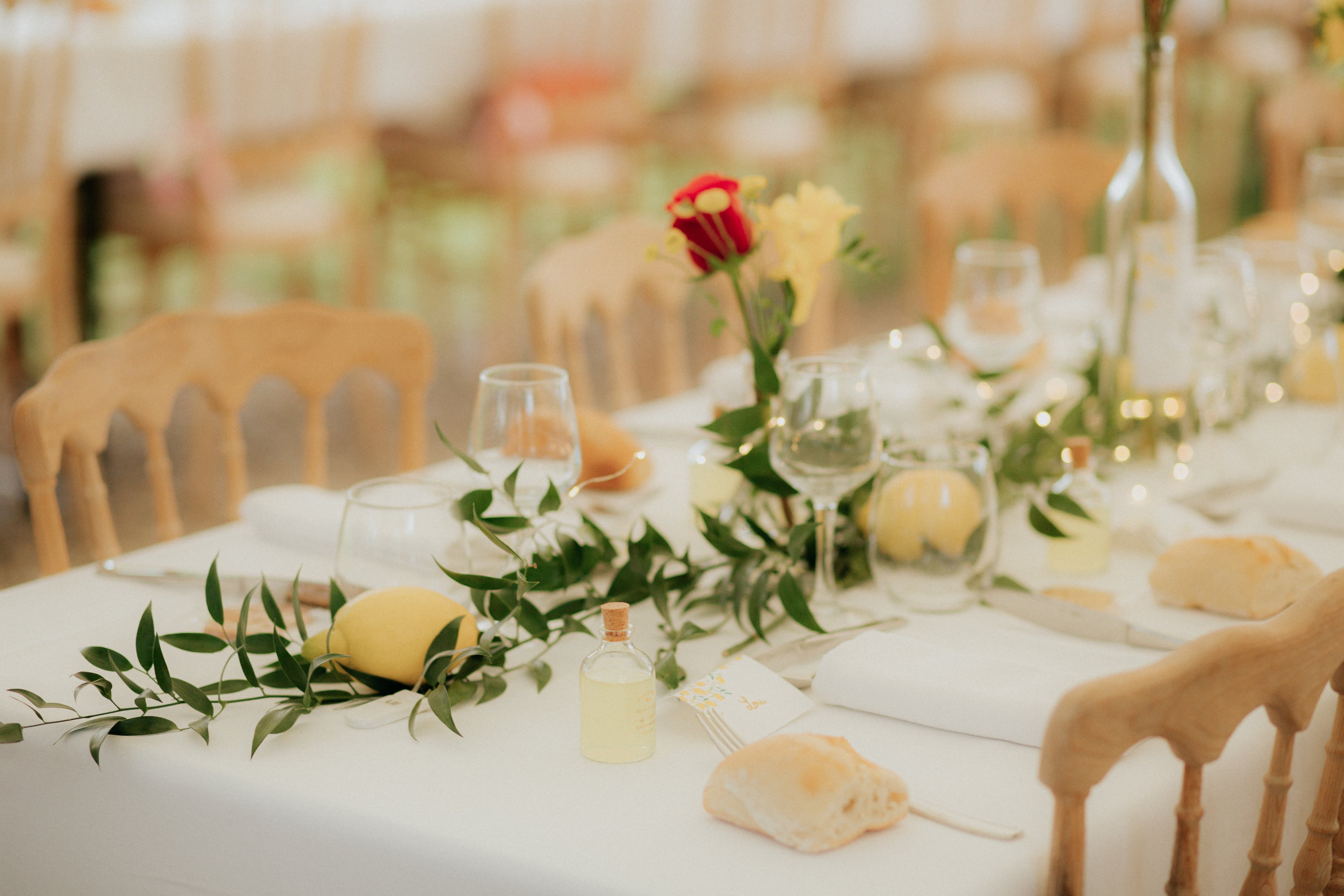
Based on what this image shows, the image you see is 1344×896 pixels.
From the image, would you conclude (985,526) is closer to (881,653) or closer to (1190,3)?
(881,653)

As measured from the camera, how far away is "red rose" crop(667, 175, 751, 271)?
105 cm

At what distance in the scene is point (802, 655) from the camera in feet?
3.17

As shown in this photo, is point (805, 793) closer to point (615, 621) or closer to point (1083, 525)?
point (615, 621)

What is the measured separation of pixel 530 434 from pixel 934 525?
0.31 meters

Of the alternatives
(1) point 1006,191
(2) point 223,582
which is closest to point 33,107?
(1) point 1006,191

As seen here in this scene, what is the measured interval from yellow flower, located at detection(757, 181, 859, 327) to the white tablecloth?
312 mm

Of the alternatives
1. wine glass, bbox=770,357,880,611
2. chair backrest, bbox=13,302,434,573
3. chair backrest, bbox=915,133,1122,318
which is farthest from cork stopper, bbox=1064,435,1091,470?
chair backrest, bbox=915,133,1122,318

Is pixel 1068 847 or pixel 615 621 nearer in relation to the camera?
pixel 1068 847

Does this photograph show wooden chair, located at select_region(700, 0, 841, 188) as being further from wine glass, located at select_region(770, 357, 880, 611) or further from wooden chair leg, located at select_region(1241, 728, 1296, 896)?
wooden chair leg, located at select_region(1241, 728, 1296, 896)

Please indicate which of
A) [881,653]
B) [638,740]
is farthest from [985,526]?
[638,740]

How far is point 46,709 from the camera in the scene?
903mm

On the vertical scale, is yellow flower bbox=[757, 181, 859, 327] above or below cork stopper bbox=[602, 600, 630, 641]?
above

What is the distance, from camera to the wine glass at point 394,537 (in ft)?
3.06

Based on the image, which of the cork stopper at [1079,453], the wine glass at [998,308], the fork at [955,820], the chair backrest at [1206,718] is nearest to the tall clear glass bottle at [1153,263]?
the wine glass at [998,308]
